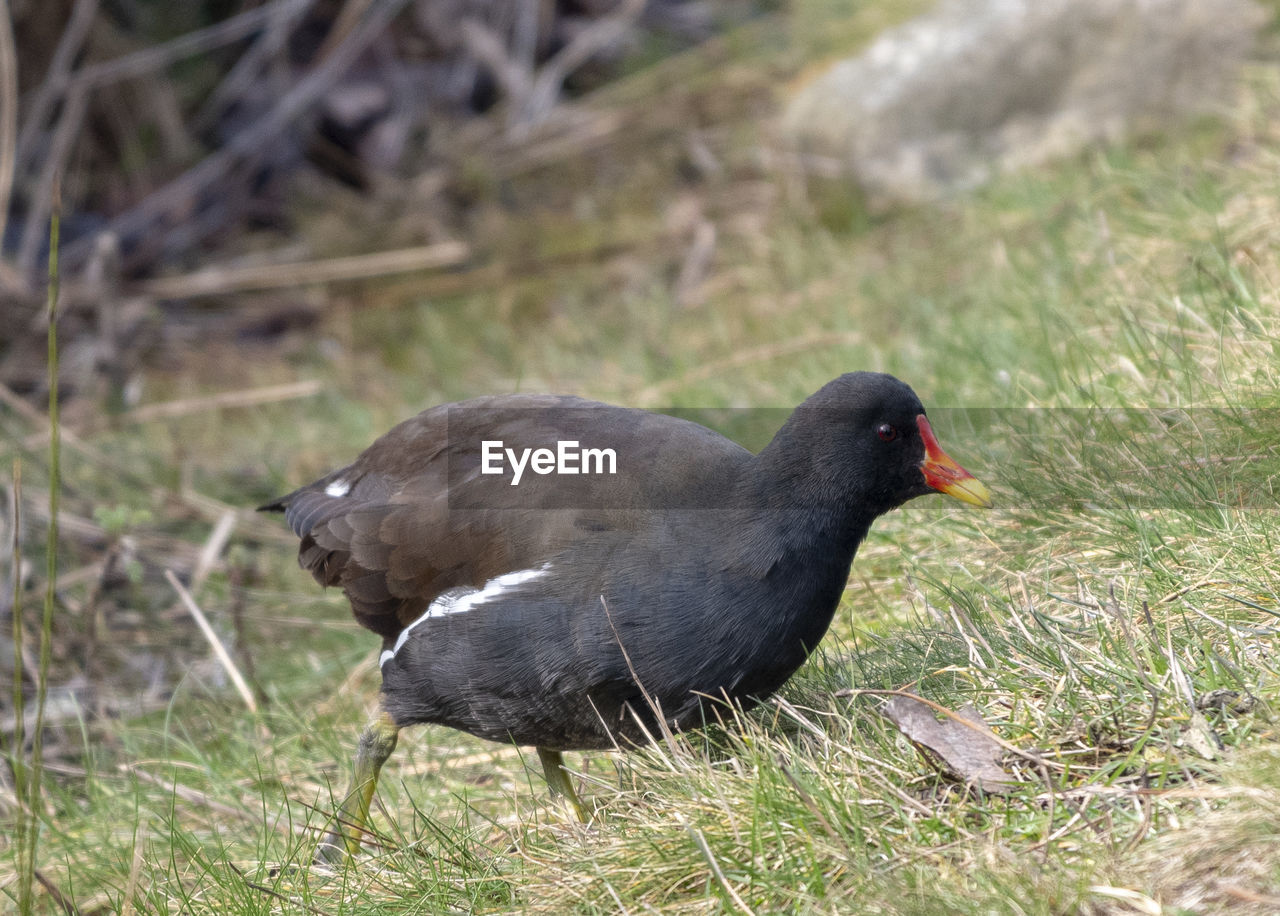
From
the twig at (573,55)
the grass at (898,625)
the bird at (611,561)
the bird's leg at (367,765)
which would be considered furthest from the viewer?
the twig at (573,55)

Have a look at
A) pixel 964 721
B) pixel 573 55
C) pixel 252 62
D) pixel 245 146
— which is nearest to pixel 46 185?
pixel 245 146

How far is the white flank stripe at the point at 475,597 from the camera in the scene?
100 inches

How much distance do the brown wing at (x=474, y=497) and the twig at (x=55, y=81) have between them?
417 centimetres

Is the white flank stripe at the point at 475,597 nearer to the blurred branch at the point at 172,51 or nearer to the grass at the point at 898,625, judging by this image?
the grass at the point at 898,625

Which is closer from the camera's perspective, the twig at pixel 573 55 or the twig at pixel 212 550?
the twig at pixel 212 550

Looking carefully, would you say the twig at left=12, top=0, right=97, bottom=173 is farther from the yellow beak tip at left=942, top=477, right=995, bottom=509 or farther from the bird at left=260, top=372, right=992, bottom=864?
the yellow beak tip at left=942, top=477, right=995, bottom=509

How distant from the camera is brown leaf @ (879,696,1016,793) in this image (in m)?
1.99

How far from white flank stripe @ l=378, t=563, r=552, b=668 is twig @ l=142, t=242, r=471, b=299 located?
3.77 metres

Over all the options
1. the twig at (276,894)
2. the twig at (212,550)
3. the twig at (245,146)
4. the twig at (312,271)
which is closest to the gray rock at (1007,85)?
the twig at (312,271)

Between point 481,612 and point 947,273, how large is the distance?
3.23 meters

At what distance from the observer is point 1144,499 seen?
2.71m

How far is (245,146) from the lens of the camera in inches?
270

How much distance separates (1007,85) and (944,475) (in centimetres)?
384
